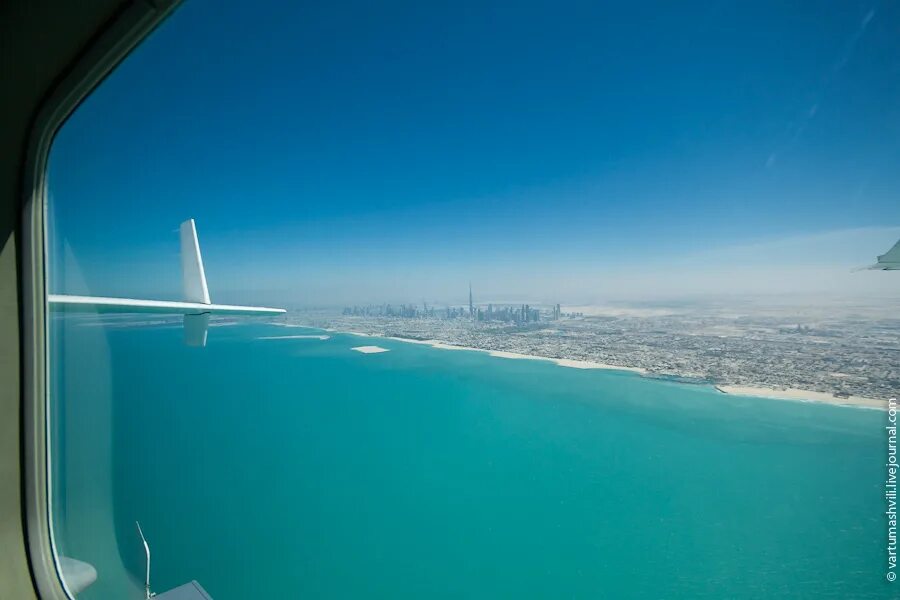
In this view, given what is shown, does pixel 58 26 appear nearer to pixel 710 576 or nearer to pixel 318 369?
pixel 710 576

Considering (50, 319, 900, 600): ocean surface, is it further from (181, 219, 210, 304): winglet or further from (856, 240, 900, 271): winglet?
(856, 240, 900, 271): winglet

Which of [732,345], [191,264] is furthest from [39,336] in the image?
[732,345]

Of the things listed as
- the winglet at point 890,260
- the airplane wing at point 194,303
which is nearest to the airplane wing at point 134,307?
the airplane wing at point 194,303

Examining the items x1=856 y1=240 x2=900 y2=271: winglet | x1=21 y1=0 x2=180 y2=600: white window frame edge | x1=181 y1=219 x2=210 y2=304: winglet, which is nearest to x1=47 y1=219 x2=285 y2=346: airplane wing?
x1=181 y1=219 x2=210 y2=304: winglet

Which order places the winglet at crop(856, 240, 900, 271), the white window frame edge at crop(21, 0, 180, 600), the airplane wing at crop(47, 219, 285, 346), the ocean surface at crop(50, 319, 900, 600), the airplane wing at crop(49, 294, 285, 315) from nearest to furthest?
the winglet at crop(856, 240, 900, 271) → the white window frame edge at crop(21, 0, 180, 600) → the airplane wing at crop(49, 294, 285, 315) → the ocean surface at crop(50, 319, 900, 600) → the airplane wing at crop(47, 219, 285, 346)

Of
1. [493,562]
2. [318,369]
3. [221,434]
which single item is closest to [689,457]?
[493,562]

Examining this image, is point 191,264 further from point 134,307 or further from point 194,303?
point 134,307

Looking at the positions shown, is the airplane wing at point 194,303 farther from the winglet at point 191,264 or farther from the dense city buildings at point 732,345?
the dense city buildings at point 732,345
